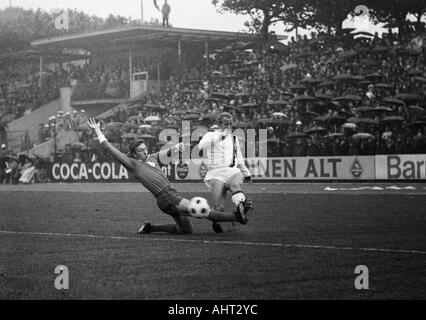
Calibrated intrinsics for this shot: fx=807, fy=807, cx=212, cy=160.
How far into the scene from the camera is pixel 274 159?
3541 centimetres

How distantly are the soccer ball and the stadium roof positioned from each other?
122ft

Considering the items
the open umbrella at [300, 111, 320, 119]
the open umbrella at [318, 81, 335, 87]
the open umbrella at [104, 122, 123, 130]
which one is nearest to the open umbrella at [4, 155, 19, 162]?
the open umbrella at [104, 122, 123, 130]

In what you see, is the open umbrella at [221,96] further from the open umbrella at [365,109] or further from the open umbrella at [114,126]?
the open umbrella at [365,109]

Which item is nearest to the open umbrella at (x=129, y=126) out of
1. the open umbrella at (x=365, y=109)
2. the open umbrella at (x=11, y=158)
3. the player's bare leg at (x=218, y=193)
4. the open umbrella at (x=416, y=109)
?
the open umbrella at (x=11, y=158)

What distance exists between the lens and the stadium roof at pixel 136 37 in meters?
49.9

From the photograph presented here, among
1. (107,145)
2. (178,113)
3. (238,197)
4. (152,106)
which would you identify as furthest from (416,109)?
(107,145)

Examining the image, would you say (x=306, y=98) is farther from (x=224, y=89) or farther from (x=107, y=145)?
(x=107, y=145)

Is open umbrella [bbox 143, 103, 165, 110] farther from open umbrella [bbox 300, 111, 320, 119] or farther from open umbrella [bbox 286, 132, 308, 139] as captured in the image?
open umbrella [bbox 286, 132, 308, 139]

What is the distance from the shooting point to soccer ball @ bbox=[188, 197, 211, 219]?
481 inches

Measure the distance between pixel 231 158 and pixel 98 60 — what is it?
152ft

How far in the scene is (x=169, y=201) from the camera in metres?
12.9

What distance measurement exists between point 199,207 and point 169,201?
0.77 meters

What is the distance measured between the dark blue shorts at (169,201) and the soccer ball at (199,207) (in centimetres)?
42
